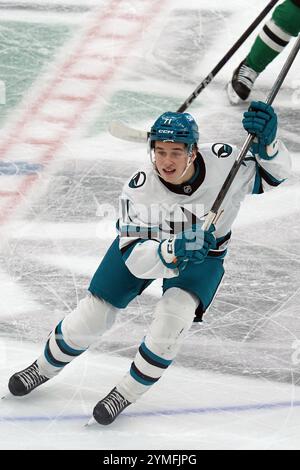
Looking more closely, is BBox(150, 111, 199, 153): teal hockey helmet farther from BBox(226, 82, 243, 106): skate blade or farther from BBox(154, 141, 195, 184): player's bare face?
BBox(226, 82, 243, 106): skate blade

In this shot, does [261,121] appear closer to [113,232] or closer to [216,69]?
[216,69]

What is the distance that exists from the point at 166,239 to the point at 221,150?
34 centimetres

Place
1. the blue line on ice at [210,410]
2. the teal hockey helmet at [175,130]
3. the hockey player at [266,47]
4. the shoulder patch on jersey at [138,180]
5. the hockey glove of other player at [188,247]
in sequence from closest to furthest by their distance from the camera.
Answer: the hockey glove of other player at [188,247], the teal hockey helmet at [175,130], the shoulder patch on jersey at [138,180], the blue line on ice at [210,410], the hockey player at [266,47]

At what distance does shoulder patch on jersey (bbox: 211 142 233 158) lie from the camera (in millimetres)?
4270

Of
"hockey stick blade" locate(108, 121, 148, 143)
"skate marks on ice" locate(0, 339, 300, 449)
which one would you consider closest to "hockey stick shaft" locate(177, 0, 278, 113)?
"hockey stick blade" locate(108, 121, 148, 143)

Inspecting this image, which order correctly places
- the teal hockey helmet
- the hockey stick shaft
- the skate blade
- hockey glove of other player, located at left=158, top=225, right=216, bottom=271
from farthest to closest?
the skate blade → the hockey stick shaft → the teal hockey helmet → hockey glove of other player, located at left=158, top=225, right=216, bottom=271

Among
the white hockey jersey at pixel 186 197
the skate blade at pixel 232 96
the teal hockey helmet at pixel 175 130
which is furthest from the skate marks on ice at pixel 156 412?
the skate blade at pixel 232 96

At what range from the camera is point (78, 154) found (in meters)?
5.83

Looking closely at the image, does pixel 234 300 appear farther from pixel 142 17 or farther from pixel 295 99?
pixel 142 17

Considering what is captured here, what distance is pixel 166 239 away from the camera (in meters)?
4.16

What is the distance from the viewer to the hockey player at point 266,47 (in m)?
5.93

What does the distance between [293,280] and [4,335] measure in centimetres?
106

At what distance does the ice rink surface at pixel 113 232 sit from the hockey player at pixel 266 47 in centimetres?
9

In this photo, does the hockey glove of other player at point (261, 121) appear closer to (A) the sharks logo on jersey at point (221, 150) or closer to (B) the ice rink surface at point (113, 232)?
(A) the sharks logo on jersey at point (221, 150)
